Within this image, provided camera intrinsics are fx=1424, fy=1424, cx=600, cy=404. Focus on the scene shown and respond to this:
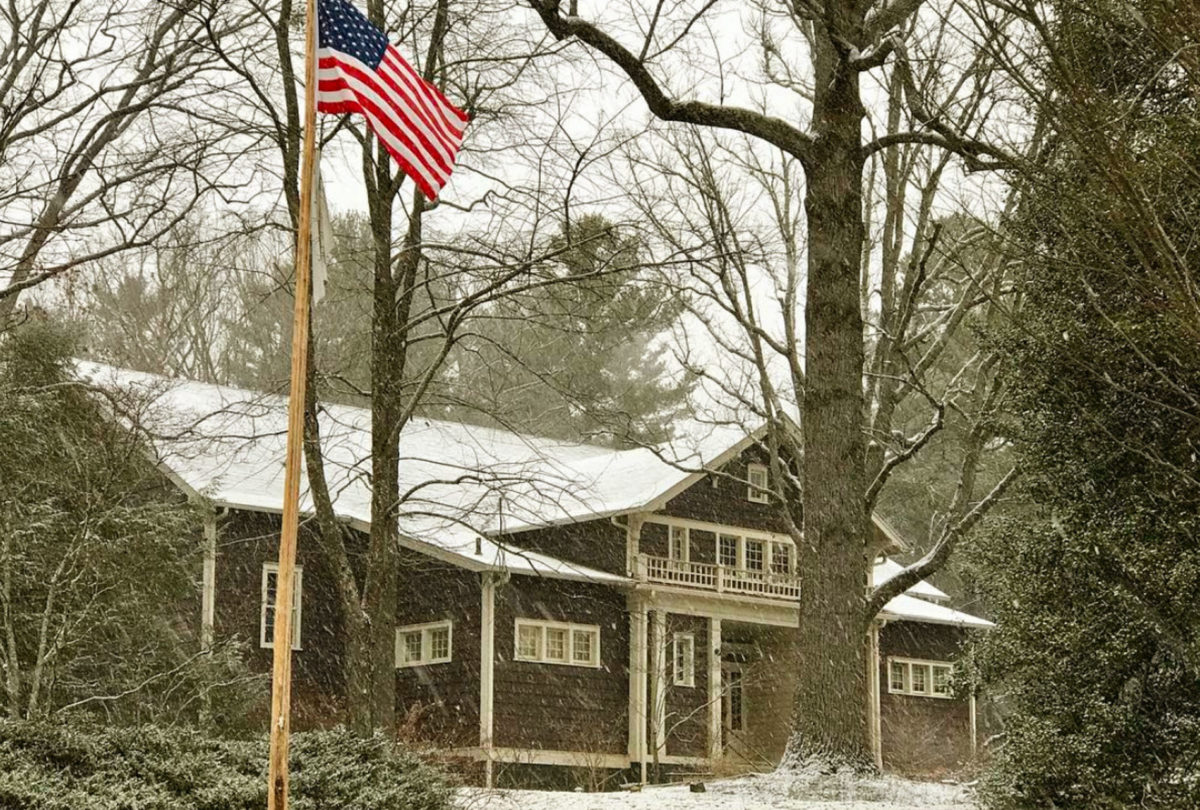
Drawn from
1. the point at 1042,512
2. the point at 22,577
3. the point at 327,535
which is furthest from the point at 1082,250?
the point at 22,577

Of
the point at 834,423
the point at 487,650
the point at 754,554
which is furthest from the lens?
the point at 754,554

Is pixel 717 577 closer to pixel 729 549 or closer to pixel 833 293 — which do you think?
pixel 729 549

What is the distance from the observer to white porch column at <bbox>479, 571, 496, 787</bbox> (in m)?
24.8

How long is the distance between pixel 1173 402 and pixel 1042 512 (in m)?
1.92

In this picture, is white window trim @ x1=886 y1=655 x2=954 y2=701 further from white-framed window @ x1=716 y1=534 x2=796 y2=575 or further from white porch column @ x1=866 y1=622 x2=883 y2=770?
white-framed window @ x1=716 y1=534 x2=796 y2=575

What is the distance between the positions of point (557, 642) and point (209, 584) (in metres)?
6.74

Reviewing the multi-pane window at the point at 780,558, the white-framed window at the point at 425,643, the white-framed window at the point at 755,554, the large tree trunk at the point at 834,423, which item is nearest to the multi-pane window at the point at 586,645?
the white-framed window at the point at 425,643

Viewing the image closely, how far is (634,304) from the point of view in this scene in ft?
103

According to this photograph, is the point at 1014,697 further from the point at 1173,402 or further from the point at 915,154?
the point at 915,154

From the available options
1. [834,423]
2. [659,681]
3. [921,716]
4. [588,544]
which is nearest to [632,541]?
[588,544]

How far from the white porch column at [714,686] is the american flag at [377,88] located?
18.1m

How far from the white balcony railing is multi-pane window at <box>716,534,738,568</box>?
1.97 feet

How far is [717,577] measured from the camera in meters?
29.1

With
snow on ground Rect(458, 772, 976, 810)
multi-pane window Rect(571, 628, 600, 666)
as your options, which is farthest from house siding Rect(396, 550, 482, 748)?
snow on ground Rect(458, 772, 976, 810)
